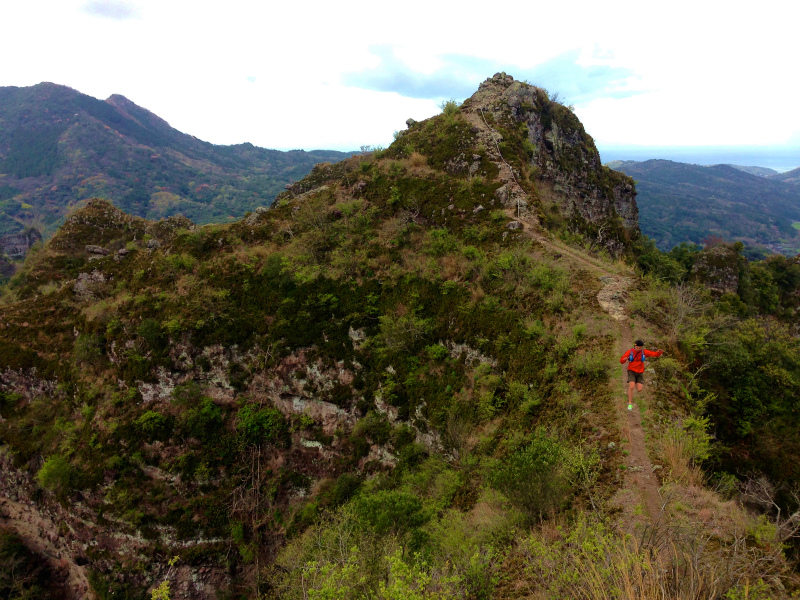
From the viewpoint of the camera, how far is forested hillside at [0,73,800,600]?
920cm

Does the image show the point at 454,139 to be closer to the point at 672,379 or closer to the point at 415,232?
the point at 415,232

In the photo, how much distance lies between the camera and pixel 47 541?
24.5 metres

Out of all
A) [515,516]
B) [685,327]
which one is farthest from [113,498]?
[685,327]

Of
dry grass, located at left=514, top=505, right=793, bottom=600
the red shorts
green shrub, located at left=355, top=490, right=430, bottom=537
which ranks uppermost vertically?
the red shorts

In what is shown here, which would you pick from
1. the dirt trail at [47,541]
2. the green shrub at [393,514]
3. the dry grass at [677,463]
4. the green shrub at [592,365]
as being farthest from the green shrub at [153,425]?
the dry grass at [677,463]

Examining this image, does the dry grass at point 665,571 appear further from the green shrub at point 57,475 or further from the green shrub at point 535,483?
the green shrub at point 57,475

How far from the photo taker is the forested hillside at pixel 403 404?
30.2ft

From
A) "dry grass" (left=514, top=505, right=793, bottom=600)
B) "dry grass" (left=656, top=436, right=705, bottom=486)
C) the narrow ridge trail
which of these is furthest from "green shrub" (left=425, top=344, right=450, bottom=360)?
"dry grass" (left=514, top=505, right=793, bottom=600)

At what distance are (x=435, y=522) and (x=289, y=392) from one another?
13382 mm

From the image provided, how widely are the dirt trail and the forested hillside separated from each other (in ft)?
0.84

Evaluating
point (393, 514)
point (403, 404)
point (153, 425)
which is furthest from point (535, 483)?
point (153, 425)

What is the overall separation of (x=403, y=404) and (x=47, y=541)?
27152 mm

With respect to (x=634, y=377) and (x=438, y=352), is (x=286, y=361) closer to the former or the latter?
(x=438, y=352)

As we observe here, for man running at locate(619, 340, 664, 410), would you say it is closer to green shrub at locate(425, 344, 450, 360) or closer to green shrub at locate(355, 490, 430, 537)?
green shrub at locate(355, 490, 430, 537)
